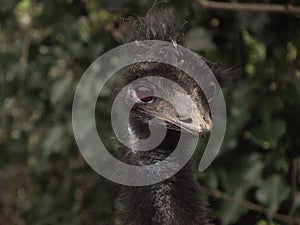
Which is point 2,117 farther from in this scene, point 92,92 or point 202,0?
point 202,0

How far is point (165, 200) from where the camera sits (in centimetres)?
306

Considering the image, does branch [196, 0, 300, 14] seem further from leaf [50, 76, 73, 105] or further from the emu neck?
the emu neck

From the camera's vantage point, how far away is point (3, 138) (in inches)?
179

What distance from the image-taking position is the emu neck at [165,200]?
3043mm

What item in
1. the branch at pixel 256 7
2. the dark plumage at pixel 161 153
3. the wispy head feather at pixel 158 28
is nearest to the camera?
the dark plumage at pixel 161 153

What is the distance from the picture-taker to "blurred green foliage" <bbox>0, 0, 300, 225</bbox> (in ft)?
12.9

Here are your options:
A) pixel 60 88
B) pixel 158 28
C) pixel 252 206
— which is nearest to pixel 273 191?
pixel 252 206

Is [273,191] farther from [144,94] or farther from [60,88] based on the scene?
[144,94]

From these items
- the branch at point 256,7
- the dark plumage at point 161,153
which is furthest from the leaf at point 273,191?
the dark plumage at point 161,153

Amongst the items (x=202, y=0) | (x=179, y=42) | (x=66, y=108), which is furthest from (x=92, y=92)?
(x=179, y=42)

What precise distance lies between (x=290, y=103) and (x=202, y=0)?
19.6 inches

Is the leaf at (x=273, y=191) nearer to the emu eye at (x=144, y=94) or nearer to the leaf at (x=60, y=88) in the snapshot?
the leaf at (x=60, y=88)

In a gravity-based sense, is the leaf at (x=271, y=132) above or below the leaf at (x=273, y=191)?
above

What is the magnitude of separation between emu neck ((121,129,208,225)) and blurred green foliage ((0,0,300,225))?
0.64 meters
